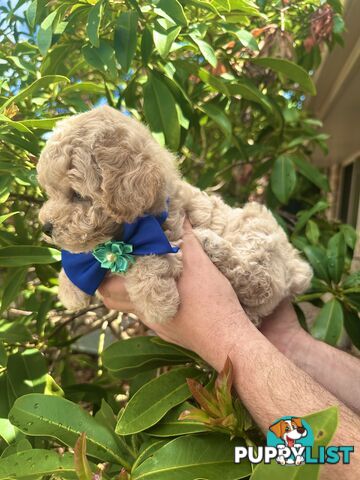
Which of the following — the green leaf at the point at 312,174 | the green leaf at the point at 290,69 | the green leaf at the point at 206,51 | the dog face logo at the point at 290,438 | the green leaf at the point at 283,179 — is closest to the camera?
the dog face logo at the point at 290,438

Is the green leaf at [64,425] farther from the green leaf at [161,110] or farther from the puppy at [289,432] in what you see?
the green leaf at [161,110]

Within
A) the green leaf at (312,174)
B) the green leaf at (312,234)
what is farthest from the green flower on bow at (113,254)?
the green leaf at (312,174)

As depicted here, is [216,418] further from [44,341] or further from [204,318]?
[44,341]

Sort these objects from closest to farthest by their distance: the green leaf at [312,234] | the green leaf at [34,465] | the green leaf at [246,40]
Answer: the green leaf at [34,465] → the green leaf at [246,40] → the green leaf at [312,234]

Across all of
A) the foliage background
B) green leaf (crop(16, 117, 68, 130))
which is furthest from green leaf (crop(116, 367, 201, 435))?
green leaf (crop(16, 117, 68, 130))

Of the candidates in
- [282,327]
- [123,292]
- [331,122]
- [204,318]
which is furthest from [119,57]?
[331,122]

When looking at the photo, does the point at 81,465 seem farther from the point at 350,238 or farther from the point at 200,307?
the point at 350,238

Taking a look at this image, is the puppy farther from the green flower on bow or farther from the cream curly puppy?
the green flower on bow
